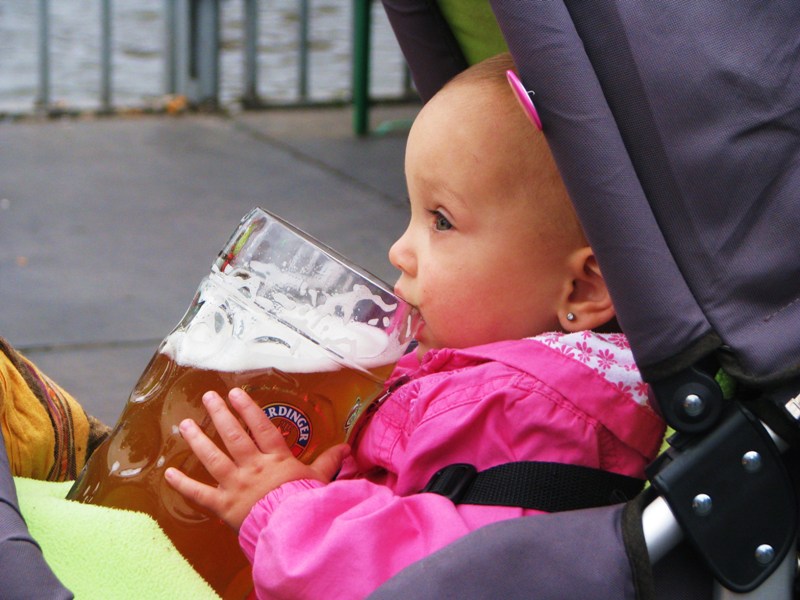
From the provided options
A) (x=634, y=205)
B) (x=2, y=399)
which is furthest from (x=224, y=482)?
(x=634, y=205)

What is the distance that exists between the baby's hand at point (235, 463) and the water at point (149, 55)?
5.65 metres

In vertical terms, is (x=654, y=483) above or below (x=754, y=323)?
below

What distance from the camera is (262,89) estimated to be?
26.2ft

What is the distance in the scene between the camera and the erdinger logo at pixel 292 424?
1.88 metres

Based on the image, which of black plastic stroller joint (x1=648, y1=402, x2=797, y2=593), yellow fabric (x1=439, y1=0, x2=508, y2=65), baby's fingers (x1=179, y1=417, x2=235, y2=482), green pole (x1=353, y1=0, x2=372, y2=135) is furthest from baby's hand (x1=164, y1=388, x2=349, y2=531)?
green pole (x1=353, y1=0, x2=372, y2=135)

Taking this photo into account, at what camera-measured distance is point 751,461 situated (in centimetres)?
152

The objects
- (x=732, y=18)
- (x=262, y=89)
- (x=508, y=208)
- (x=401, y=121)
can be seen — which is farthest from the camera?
(x=262, y=89)

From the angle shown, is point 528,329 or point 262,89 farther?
point 262,89

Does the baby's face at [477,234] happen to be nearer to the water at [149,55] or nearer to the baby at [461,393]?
the baby at [461,393]

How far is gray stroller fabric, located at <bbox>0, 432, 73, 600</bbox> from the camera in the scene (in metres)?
1.47

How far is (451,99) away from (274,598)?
839 mm

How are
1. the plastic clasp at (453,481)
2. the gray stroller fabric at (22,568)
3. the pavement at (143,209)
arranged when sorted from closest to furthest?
1. the gray stroller fabric at (22,568)
2. the plastic clasp at (453,481)
3. the pavement at (143,209)

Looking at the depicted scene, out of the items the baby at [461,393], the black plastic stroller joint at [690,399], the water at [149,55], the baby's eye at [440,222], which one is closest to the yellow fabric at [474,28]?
the baby at [461,393]

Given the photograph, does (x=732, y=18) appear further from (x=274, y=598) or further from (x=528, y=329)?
(x=274, y=598)
